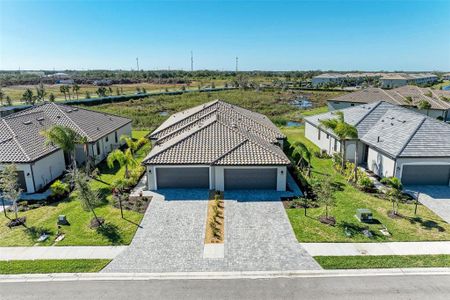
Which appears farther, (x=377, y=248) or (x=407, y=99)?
(x=407, y=99)

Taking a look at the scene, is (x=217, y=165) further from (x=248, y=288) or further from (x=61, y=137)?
(x=61, y=137)

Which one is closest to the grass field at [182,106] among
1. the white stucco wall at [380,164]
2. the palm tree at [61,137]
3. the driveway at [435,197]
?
the palm tree at [61,137]

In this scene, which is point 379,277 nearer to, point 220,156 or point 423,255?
point 423,255

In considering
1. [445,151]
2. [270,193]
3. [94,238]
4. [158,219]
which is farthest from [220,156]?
[445,151]

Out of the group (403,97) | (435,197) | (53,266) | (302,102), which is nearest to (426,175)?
(435,197)

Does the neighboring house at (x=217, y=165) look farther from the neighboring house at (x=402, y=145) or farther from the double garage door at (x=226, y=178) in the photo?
the neighboring house at (x=402, y=145)

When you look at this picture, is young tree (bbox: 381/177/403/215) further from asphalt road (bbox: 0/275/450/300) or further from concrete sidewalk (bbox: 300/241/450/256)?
asphalt road (bbox: 0/275/450/300)
